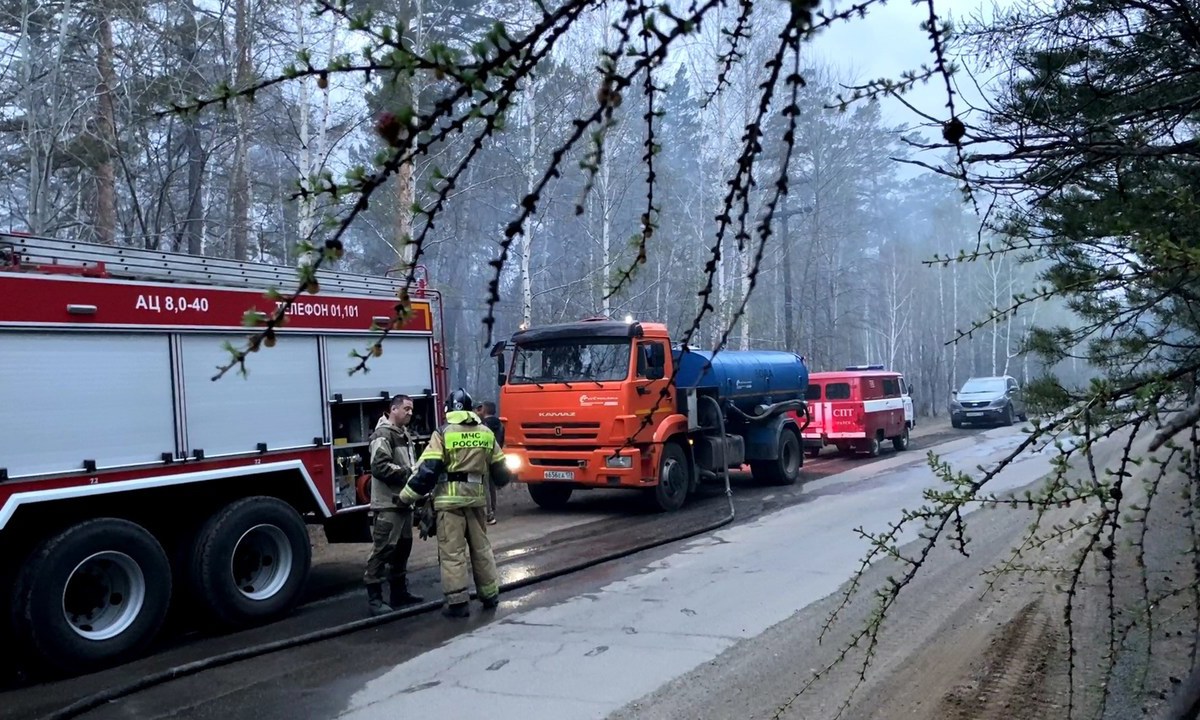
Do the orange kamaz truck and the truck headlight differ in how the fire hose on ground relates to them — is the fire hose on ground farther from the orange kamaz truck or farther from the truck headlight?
the orange kamaz truck

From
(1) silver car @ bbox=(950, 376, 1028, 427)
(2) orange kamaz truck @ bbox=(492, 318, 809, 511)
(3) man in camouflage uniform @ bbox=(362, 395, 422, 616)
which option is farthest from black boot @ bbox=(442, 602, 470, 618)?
(1) silver car @ bbox=(950, 376, 1028, 427)

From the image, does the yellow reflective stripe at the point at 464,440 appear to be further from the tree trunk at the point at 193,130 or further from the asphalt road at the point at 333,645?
the tree trunk at the point at 193,130

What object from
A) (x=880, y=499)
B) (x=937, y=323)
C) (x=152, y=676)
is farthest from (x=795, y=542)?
(x=937, y=323)

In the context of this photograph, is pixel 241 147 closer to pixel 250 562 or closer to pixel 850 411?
pixel 250 562

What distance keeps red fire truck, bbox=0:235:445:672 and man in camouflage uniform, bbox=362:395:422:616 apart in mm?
732

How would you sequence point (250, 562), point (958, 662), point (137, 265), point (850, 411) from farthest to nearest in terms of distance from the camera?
point (850, 411) < point (250, 562) < point (137, 265) < point (958, 662)

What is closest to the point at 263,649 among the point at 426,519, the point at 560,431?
the point at 426,519

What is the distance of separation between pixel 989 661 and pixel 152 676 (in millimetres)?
5451

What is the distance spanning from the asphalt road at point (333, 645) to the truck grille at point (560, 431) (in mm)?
1187

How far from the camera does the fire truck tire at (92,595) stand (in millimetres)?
5984

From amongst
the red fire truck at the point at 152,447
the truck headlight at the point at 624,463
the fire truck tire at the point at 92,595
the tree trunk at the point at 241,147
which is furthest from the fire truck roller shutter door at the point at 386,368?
the tree trunk at the point at 241,147

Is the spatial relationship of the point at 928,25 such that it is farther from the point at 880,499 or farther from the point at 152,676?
the point at 880,499

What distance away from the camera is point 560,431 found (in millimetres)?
12695

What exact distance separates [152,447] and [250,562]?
135cm
